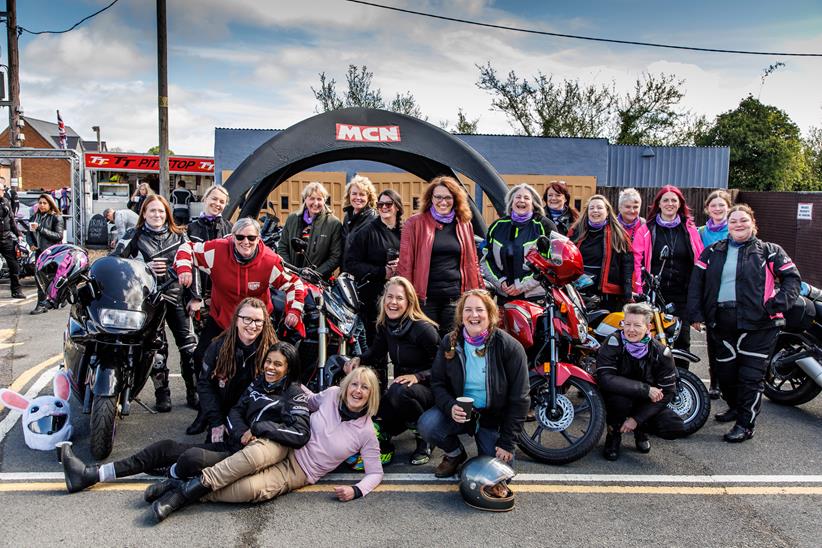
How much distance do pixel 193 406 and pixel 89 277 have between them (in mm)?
1638

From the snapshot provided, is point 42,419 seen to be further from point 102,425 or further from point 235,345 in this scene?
point 235,345

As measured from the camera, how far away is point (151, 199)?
5648 millimetres

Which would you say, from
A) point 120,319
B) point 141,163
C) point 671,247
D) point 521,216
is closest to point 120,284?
point 120,319

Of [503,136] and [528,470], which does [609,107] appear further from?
[528,470]

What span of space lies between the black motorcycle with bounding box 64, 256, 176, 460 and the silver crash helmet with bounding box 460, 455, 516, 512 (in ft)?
7.60

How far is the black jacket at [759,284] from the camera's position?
5086 millimetres

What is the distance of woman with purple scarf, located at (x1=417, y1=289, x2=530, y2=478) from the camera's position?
167 inches

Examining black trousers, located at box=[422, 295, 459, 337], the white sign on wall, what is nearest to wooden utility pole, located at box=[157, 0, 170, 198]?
black trousers, located at box=[422, 295, 459, 337]

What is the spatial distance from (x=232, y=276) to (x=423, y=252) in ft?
4.78

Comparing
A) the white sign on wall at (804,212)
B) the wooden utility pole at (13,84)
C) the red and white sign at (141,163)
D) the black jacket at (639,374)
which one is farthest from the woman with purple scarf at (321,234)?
the red and white sign at (141,163)

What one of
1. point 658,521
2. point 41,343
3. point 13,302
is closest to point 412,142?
point 41,343

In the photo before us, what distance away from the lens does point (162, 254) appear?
5504mm

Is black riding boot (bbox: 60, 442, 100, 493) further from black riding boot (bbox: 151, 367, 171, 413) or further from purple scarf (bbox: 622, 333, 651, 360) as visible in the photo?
purple scarf (bbox: 622, 333, 651, 360)

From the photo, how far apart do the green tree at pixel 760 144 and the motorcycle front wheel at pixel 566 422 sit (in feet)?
83.0
